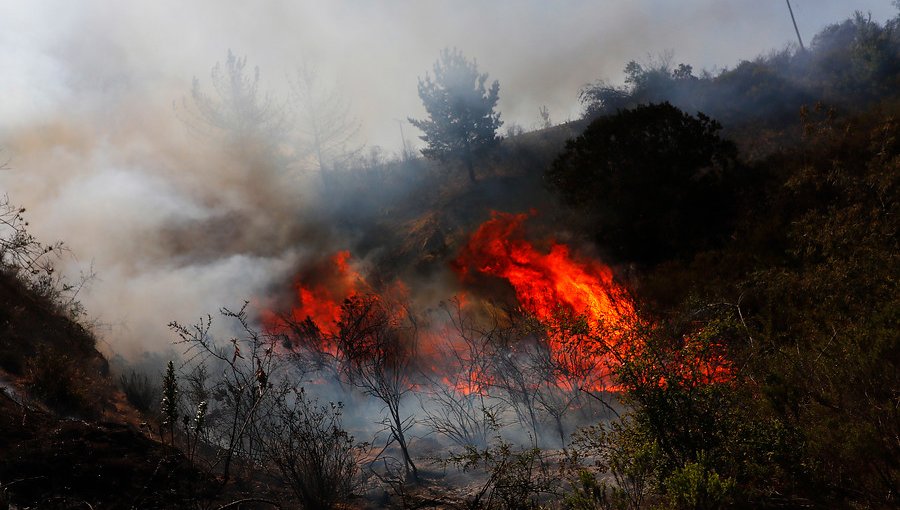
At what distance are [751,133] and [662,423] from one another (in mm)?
22464

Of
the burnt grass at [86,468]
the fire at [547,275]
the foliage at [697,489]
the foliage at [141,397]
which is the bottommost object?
the foliage at [697,489]

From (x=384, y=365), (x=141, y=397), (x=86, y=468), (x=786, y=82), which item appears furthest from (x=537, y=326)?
(x=786, y=82)

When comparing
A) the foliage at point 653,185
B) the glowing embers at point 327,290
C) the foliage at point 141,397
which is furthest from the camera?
the glowing embers at point 327,290

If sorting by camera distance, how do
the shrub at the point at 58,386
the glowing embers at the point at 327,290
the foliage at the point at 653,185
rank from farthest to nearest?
the glowing embers at the point at 327,290 → the foliage at the point at 653,185 → the shrub at the point at 58,386

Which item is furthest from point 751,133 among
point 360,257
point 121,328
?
point 121,328

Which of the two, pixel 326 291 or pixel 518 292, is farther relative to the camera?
pixel 326 291

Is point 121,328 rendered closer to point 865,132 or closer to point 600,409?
point 600,409

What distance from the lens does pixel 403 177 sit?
3378 cm

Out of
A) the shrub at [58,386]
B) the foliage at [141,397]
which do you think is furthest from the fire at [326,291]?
the shrub at [58,386]

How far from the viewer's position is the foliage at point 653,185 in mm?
16141

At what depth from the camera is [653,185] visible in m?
16.9

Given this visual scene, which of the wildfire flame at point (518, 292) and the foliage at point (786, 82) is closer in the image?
the wildfire flame at point (518, 292)

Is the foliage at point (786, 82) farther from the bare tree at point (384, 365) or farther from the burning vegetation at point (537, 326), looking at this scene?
the bare tree at point (384, 365)

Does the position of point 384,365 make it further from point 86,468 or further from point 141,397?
point 141,397
